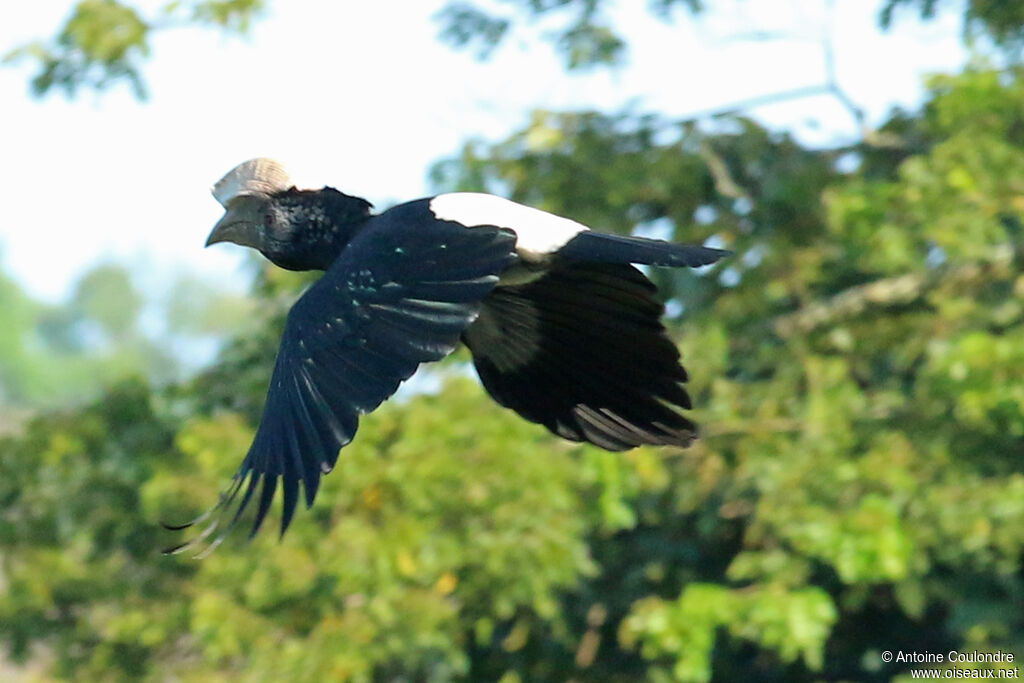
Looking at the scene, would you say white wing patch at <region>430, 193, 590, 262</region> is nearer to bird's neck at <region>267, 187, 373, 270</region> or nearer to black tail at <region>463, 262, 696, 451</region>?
black tail at <region>463, 262, 696, 451</region>

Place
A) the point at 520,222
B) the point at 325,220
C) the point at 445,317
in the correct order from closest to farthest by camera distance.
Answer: the point at 445,317
the point at 520,222
the point at 325,220

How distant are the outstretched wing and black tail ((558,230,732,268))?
27 centimetres

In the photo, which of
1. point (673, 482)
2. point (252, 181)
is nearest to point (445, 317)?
point (252, 181)

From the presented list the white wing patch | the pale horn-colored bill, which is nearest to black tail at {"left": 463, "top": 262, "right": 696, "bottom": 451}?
the white wing patch

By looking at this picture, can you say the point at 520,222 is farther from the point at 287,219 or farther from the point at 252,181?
the point at 252,181

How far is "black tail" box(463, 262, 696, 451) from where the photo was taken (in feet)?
14.0

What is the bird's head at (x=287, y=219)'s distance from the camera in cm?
433

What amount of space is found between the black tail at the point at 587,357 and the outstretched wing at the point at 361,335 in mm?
474

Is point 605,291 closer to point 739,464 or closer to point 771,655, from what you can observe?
point 739,464

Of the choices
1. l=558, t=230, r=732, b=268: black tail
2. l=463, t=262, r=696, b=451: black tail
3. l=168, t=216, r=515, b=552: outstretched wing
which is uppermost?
l=168, t=216, r=515, b=552: outstretched wing

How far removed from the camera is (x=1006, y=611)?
226 inches

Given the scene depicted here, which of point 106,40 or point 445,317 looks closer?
point 445,317

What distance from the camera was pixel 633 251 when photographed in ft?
13.0

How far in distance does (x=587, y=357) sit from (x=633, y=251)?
0.51 meters
